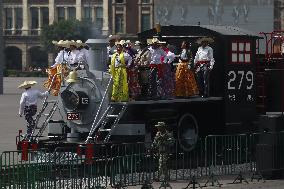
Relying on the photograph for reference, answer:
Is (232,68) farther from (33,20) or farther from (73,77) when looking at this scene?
(33,20)

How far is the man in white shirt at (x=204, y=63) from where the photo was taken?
23.5m

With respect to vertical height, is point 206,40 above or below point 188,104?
above

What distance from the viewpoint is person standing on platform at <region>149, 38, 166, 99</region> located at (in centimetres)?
2261

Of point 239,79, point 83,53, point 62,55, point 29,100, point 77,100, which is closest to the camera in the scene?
point 77,100

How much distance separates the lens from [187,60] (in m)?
23.3

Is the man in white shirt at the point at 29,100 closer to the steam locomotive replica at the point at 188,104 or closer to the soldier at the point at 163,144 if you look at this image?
the steam locomotive replica at the point at 188,104

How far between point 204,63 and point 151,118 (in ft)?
6.76

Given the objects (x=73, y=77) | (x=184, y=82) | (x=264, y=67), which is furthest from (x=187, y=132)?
(x=264, y=67)

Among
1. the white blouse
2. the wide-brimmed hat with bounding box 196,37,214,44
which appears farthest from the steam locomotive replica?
the white blouse

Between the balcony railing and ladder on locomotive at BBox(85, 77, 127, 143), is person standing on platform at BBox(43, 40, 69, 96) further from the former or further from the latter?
the balcony railing

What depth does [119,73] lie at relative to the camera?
21734 millimetres

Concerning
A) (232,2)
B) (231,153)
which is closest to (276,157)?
(231,153)

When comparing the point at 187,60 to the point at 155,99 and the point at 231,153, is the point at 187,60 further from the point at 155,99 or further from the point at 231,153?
the point at 231,153

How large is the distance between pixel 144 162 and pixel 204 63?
4767mm
